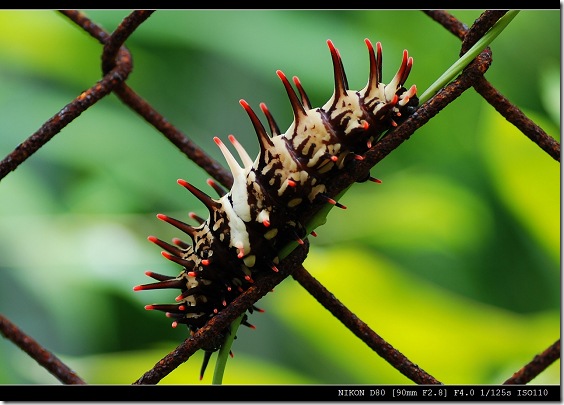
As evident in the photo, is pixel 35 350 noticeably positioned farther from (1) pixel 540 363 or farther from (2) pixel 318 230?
(2) pixel 318 230

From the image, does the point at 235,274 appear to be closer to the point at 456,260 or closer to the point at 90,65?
the point at 456,260

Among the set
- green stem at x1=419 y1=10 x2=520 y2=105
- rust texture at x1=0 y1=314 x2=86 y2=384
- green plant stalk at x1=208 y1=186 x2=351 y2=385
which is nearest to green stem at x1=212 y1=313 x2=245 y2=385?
green plant stalk at x1=208 y1=186 x2=351 y2=385

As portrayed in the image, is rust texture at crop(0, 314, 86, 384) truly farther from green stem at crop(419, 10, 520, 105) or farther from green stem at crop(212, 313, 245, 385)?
green stem at crop(419, 10, 520, 105)

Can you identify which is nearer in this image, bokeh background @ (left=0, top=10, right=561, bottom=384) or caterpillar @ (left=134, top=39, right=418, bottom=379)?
caterpillar @ (left=134, top=39, right=418, bottom=379)

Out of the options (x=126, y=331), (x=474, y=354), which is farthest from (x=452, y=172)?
(x=126, y=331)

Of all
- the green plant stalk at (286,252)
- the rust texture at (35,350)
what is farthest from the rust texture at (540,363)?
the rust texture at (35,350)

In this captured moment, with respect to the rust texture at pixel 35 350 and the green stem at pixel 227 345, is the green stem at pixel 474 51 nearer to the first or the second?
the green stem at pixel 227 345
